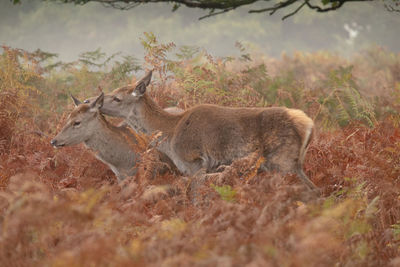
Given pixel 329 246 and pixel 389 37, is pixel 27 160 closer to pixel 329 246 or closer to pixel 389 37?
pixel 329 246

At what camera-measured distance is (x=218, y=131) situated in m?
6.23

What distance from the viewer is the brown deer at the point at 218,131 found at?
5840 mm

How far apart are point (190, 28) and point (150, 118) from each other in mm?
40090

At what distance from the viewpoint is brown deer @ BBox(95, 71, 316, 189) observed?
5.84 m

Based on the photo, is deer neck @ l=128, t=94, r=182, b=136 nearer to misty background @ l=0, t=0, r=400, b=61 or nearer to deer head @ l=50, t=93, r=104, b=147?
deer head @ l=50, t=93, r=104, b=147

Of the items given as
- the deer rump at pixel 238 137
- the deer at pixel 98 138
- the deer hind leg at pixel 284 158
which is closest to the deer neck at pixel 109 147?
the deer at pixel 98 138

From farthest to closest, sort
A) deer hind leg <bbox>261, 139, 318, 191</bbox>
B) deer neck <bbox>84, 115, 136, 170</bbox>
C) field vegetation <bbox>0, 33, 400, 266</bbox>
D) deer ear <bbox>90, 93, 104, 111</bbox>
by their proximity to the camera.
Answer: deer neck <bbox>84, 115, 136, 170</bbox>
deer ear <bbox>90, 93, 104, 111</bbox>
deer hind leg <bbox>261, 139, 318, 191</bbox>
field vegetation <bbox>0, 33, 400, 266</bbox>

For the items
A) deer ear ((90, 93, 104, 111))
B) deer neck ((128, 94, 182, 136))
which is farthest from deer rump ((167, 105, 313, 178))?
deer ear ((90, 93, 104, 111))

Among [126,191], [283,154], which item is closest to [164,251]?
[126,191]

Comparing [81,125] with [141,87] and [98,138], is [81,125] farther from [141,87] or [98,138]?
[141,87]

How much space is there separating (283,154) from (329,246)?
7.43ft

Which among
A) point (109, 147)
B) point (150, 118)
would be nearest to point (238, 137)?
point (150, 118)

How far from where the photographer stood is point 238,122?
616 cm

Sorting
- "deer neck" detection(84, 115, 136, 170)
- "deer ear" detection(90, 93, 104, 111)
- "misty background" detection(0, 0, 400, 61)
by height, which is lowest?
"misty background" detection(0, 0, 400, 61)
